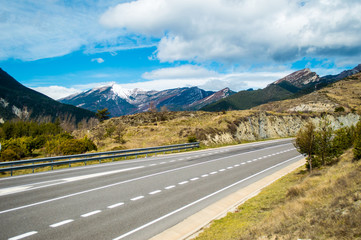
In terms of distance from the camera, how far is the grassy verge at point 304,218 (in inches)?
188

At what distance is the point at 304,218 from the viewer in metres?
5.86

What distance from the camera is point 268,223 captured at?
606 cm

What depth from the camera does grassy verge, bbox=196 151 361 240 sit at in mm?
4783

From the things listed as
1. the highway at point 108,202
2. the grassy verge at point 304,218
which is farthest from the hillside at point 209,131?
the grassy verge at point 304,218

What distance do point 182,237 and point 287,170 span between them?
13.3 m

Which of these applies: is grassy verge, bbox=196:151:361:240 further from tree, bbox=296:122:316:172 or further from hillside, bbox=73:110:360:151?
hillside, bbox=73:110:360:151

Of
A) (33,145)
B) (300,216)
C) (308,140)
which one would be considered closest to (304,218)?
(300,216)

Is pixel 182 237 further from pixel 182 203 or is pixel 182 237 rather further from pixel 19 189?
pixel 19 189

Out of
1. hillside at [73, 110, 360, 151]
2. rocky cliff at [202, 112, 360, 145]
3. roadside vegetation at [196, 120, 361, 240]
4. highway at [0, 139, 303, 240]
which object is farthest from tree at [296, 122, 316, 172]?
rocky cliff at [202, 112, 360, 145]

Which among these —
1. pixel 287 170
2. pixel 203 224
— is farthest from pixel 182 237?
pixel 287 170

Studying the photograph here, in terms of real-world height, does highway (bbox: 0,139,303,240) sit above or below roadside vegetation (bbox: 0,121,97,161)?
below

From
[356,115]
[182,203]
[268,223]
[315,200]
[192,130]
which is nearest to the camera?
[268,223]

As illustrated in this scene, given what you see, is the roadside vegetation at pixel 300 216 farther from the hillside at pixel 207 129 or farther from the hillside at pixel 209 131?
the hillside at pixel 207 129

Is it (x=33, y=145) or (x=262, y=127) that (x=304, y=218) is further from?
(x=262, y=127)
